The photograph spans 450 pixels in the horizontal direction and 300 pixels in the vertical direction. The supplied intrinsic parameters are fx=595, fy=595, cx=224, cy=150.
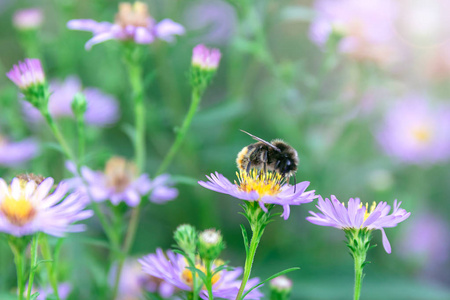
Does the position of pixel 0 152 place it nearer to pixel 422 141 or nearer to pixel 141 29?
pixel 141 29

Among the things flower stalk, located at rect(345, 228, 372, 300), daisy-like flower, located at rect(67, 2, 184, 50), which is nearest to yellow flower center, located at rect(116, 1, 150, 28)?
daisy-like flower, located at rect(67, 2, 184, 50)

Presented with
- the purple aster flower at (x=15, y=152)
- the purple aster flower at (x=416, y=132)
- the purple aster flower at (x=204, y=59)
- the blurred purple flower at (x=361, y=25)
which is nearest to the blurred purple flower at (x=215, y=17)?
the blurred purple flower at (x=361, y=25)

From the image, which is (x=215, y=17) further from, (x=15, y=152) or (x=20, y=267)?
(x=20, y=267)

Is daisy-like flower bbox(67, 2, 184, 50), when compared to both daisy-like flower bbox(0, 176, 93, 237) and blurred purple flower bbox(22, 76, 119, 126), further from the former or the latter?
blurred purple flower bbox(22, 76, 119, 126)

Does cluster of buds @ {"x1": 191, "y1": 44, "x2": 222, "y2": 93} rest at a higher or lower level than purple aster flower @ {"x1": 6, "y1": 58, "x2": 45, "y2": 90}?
higher

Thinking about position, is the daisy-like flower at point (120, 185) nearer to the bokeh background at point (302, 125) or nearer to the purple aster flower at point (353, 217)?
the bokeh background at point (302, 125)
